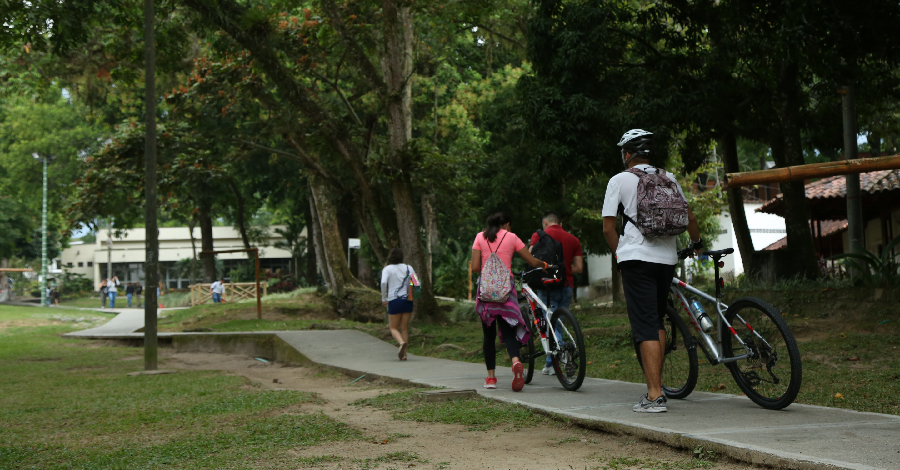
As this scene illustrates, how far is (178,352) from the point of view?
17781 millimetres

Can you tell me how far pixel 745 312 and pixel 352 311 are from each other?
17776 millimetres

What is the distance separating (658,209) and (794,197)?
933 centimetres

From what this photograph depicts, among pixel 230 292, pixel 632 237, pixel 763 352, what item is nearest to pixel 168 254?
pixel 230 292

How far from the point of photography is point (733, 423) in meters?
4.79

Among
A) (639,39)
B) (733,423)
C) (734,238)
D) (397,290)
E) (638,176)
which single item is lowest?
(733,423)

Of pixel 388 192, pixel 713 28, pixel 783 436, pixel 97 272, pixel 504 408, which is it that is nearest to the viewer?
pixel 783 436

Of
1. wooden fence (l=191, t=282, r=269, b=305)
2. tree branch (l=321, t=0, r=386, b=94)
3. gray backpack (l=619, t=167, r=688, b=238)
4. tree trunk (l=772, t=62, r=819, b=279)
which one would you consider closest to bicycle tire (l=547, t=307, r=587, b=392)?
gray backpack (l=619, t=167, r=688, b=238)

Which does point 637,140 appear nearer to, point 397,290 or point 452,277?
point 397,290

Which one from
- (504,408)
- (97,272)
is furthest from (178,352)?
(97,272)

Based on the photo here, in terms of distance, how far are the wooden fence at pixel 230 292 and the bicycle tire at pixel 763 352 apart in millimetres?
32919

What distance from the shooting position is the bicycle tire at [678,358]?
577cm

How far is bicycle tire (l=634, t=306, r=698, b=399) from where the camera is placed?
5.77 m

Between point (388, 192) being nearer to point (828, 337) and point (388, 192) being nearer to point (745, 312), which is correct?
point (828, 337)

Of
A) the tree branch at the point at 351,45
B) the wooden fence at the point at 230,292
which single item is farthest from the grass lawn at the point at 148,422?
the wooden fence at the point at 230,292
